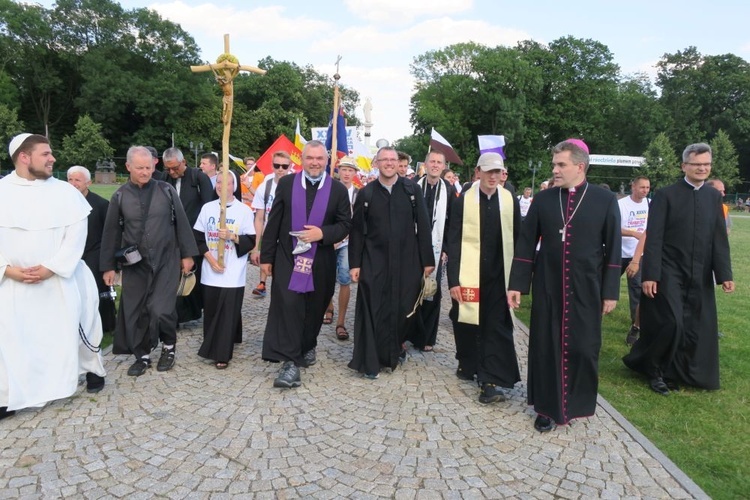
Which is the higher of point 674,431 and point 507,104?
point 507,104

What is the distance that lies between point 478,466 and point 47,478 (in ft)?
8.75

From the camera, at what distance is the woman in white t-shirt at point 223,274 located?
5.36m

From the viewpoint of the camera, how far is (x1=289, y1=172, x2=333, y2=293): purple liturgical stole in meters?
5.02

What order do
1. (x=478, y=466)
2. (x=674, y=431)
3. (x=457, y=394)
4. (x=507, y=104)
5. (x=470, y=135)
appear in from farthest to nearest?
1. (x=470, y=135)
2. (x=507, y=104)
3. (x=457, y=394)
4. (x=674, y=431)
5. (x=478, y=466)

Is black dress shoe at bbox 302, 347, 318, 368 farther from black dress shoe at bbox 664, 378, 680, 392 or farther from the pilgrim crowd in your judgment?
black dress shoe at bbox 664, 378, 680, 392

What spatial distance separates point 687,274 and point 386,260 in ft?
9.23

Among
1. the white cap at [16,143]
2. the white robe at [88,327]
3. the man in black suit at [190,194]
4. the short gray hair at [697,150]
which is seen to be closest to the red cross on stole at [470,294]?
the short gray hair at [697,150]

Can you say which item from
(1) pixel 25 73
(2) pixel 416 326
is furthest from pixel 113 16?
(2) pixel 416 326

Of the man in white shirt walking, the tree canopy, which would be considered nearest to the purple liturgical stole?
the man in white shirt walking

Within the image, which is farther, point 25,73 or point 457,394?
point 25,73

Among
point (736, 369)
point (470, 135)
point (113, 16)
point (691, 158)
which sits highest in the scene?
point (113, 16)

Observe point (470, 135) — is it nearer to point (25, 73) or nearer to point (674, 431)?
point (25, 73)

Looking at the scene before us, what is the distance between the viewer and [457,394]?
481 cm

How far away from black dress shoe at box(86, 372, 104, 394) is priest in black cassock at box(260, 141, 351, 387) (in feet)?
4.63
